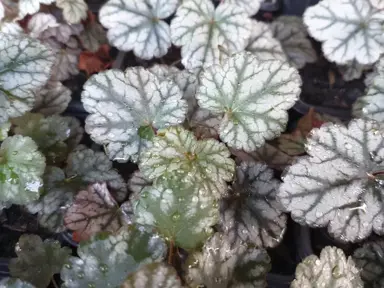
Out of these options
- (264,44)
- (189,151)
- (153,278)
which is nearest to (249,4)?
(264,44)

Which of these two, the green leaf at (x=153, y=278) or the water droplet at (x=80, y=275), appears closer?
the green leaf at (x=153, y=278)

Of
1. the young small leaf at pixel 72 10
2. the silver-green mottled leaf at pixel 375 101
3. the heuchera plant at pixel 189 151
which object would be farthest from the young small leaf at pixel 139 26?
the silver-green mottled leaf at pixel 375 101

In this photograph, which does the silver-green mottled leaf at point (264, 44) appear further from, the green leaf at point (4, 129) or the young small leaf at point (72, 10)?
the green leaf at point (4, 129)

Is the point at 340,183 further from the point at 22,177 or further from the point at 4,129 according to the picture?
the point at 4,129

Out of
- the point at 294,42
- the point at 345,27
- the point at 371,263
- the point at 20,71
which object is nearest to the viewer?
the point at 371,263

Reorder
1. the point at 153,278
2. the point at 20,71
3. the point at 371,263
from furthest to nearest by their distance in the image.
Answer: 1. the point at 20,71
2. the point at 371,263
3. the point at 153,278

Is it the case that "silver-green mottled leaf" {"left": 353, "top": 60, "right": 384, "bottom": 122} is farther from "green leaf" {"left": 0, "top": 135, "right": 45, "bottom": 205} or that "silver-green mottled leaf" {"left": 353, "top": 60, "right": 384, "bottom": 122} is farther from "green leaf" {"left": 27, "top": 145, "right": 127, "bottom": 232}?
"green leaf" {"left": 0, "top": 135, "right": 45, "bottom": 205}
